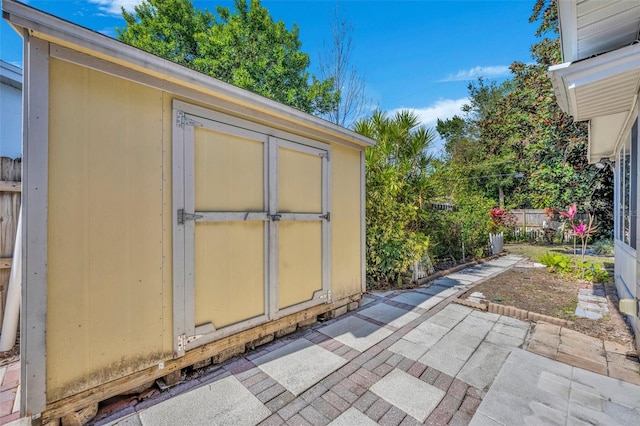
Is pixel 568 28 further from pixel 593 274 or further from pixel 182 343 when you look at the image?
pixel 593 274

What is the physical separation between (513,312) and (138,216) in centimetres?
446

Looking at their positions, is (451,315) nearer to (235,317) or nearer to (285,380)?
(285,380)

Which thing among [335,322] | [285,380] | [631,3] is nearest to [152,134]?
Answer: [285,380]

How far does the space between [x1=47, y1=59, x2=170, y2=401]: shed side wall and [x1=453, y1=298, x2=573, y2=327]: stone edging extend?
392 cm

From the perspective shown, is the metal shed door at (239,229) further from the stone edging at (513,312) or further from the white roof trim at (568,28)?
the white roof trim at (568,28)

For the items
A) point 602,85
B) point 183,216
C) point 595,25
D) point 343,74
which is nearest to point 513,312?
point 602,85

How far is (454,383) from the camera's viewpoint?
2.12 meters

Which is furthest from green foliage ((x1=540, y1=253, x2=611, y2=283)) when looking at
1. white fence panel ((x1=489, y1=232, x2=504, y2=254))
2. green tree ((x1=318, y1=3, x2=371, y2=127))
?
green tree ((x1=318, y1=3, x2=371, y2=127))

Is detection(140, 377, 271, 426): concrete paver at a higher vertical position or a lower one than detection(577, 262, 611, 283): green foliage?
lower

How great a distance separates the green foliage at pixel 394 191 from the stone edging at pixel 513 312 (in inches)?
48.4

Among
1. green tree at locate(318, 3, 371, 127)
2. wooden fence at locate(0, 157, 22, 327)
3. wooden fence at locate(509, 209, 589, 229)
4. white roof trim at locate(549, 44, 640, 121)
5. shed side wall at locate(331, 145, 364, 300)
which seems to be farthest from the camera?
wooden fence at locate(509, 209, 589, 229)

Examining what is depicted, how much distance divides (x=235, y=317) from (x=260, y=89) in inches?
364

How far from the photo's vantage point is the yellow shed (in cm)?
155

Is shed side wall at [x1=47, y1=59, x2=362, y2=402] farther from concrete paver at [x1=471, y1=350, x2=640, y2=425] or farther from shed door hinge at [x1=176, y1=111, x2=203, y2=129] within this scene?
concrete paver at [x1=471, y1=350, x2=640, y2=425]
